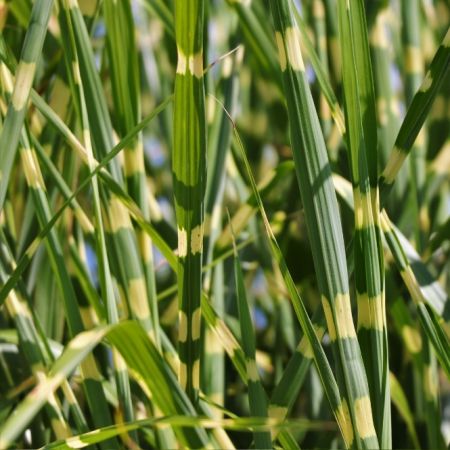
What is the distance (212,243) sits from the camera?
738 mm

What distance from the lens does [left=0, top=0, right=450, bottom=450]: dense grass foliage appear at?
1.51 ft

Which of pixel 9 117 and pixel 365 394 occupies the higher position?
pixel 9 117

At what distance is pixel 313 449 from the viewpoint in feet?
2.39

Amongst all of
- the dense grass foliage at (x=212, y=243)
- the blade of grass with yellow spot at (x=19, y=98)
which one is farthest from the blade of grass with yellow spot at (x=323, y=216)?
the blade of grass with yellow spot at (x=19, y=98)

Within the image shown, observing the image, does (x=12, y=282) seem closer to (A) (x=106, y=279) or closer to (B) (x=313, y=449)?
(A) (x=106, y=279)

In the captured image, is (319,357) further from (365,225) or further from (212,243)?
(212,243)

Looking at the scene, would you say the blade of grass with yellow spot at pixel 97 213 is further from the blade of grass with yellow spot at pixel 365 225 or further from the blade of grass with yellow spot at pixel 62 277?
the blade of grass with yellow spot at pixel 365 225

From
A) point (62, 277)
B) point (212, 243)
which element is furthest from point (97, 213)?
point (212, 243)

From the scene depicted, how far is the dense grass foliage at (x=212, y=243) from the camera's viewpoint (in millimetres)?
459

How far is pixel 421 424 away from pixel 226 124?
291 mm

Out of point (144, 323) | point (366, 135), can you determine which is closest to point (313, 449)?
point (144, 323)

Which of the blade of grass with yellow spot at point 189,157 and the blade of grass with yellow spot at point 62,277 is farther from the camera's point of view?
the blade of grass with yellow spot at point 62,277

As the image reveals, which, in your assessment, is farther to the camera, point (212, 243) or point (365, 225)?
point (212, 243)

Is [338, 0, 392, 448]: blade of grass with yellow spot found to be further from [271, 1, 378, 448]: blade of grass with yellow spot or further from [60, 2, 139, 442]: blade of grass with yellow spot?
[60, 2, 139, 442]: blade of grass with yellow spot
